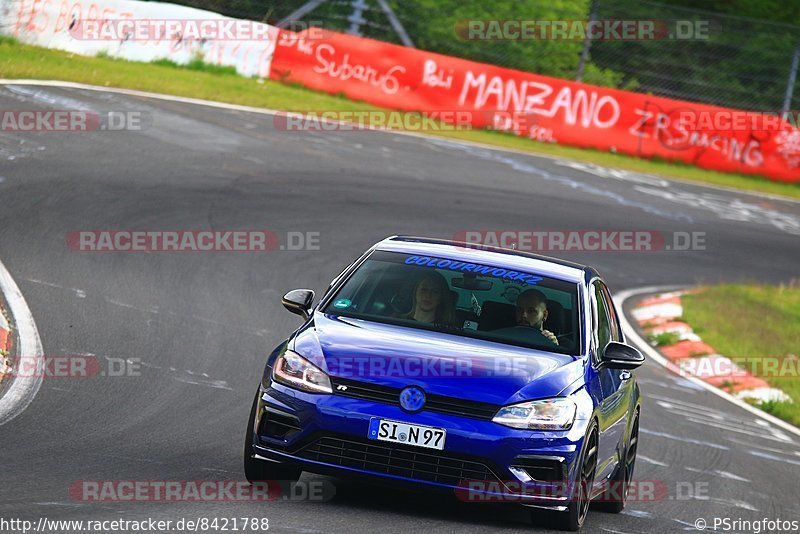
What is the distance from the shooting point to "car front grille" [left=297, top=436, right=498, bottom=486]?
664 centimetres

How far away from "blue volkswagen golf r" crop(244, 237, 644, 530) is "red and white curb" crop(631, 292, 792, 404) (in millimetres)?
6809

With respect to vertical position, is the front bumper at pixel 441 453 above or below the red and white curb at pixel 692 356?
above

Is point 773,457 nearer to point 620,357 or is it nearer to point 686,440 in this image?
point 686,440

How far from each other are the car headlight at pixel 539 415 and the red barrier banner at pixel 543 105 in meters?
20.2

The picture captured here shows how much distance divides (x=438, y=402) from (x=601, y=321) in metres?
1.98

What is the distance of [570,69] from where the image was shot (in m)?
29.2

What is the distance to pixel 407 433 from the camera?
6617 mm

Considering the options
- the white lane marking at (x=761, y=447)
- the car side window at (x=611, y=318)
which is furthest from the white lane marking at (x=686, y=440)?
the car side window at (x=611, y=318)
